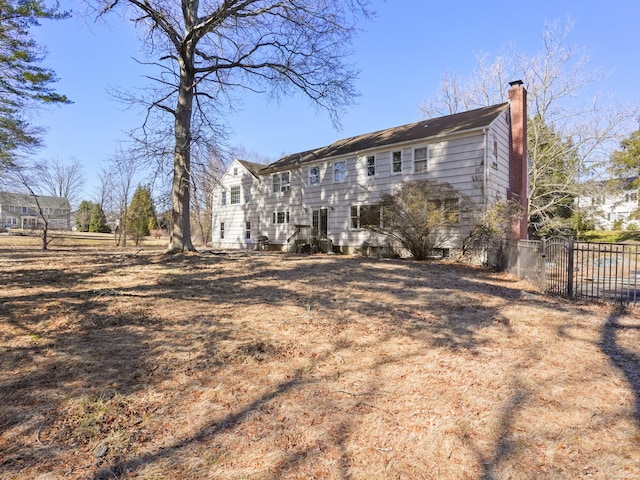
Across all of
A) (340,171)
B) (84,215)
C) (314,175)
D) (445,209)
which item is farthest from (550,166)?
(84,215)

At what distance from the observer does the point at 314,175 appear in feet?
64.7

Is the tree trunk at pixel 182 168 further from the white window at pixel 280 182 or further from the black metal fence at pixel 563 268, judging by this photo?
the black metal fence at pixel 563 268

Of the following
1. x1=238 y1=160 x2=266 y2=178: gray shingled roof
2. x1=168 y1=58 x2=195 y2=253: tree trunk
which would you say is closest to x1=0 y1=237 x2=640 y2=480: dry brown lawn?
x1=168 y1=58 x2=195 y2=253: tree trunk

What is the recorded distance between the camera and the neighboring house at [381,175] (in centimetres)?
1317

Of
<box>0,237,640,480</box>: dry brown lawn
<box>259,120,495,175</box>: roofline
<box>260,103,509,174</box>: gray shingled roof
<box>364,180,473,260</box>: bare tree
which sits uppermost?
<box>260,103,509,174</box>: gray shingled roof

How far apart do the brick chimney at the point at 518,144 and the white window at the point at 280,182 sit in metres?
12.1

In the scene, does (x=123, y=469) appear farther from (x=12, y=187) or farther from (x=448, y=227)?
(x=12, y=187)

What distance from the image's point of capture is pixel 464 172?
1337cm

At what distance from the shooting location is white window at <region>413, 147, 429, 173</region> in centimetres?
1470

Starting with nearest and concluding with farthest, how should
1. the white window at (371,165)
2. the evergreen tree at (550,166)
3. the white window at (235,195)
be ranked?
the white window at (371,165), the evergreen tree at (550,166), the white window at (235,195)

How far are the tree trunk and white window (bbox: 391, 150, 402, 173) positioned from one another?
882 cm

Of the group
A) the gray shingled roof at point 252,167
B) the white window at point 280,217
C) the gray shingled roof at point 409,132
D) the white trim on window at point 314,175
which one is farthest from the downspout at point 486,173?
the gray shingled roof at point 252,167

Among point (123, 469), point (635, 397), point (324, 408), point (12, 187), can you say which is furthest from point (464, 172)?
point (12, 187)

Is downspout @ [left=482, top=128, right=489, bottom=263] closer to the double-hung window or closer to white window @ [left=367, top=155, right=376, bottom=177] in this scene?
the double-hung window
